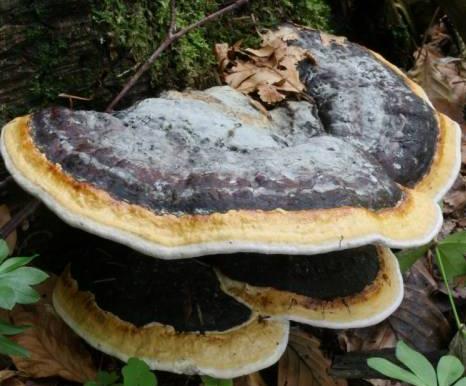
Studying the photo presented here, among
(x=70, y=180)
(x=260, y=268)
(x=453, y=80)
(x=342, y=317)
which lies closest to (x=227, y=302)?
(x=260, y=268)

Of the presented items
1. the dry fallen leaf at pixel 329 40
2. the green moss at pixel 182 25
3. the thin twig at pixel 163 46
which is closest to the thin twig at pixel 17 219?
the thin twig at pixel 163 46

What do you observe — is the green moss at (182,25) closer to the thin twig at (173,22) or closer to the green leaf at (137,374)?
the thin twig at (173,22)

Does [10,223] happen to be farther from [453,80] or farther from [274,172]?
[453,80]

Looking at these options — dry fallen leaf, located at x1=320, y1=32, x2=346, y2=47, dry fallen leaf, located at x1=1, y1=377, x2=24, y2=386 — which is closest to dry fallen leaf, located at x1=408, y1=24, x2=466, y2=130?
dry fallen leaf, located at x1=320, y1=32, x2=346, y2=47

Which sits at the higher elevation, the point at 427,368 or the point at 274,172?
the point at 274,172

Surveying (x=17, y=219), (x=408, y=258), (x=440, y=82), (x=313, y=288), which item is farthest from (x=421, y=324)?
(x=440, y=82)

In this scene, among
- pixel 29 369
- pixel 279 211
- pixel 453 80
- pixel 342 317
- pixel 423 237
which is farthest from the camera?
pixel 453 80
